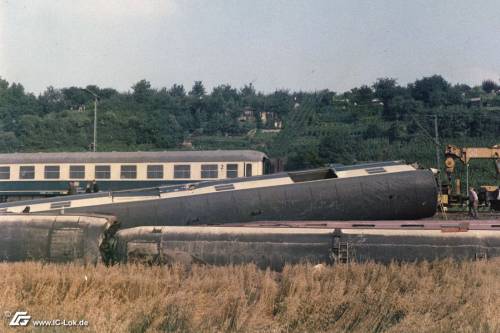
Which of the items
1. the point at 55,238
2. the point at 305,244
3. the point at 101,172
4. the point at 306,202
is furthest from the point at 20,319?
the point at 101,172

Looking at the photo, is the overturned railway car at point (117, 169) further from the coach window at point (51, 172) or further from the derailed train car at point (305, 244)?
the derailed train car at point (305, 244)

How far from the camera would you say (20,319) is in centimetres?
982

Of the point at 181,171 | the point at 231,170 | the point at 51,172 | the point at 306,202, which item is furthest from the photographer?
the point at 51,172

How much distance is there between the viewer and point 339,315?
10172 millimetres

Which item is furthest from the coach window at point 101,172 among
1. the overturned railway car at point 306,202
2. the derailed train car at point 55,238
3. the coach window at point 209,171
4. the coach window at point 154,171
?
the derailed train car at point 55,238

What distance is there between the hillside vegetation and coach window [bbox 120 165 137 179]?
2220 centimetres

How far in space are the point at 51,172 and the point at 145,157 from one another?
6.25 metres

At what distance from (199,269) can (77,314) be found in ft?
13.3

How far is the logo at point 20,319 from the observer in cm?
962

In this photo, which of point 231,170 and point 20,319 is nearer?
point 20,319

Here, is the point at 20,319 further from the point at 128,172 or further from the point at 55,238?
the point at 128,172

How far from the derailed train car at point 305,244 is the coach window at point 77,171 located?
21.7m

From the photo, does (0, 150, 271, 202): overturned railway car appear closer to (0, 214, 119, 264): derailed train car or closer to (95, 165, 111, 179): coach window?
(95, 165, 111, 179): coach window

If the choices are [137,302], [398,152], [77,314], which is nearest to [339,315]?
[137,302]
